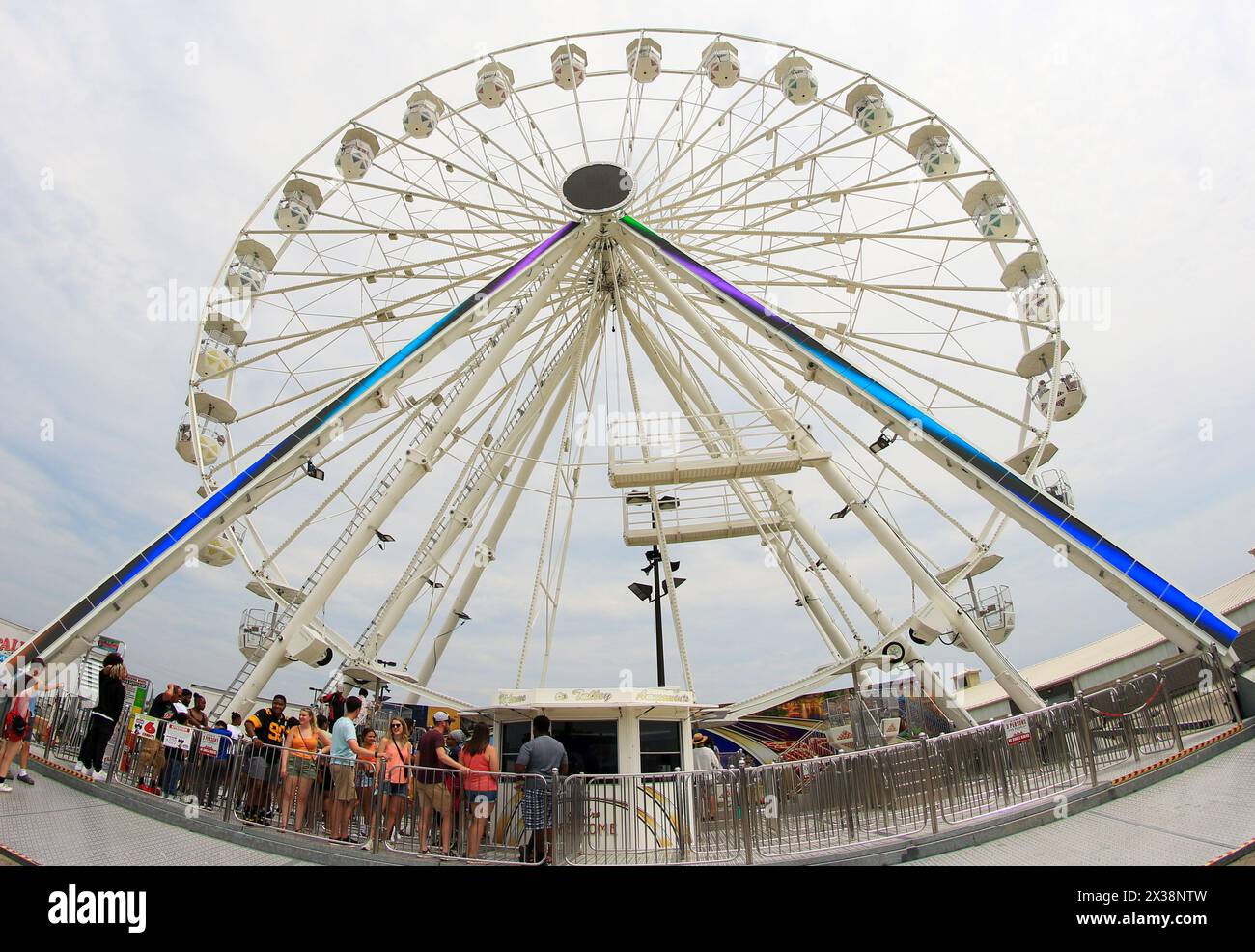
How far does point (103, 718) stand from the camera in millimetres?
8891

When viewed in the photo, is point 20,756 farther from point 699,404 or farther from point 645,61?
point 645,61

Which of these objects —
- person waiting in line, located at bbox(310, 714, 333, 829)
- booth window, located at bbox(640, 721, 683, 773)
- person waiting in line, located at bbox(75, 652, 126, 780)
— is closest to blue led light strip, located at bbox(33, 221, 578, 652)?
person waiting in line, located at bbox(75, 652, 126, 780)

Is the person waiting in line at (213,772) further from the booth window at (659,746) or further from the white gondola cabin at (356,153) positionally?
the white gondola cabin at (356,153)

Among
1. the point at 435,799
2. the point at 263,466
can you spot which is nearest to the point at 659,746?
the point at 435,799

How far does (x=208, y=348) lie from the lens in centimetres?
1638

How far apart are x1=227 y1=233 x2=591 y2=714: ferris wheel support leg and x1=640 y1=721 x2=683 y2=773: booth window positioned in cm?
701

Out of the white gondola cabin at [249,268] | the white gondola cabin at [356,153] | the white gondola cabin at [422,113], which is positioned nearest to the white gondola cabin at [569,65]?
the white gondola cabin at [422,113]

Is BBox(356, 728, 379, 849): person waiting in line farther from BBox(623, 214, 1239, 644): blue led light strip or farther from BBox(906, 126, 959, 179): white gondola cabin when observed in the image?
BBox(906, 126, 959, 179): white gondola cabin

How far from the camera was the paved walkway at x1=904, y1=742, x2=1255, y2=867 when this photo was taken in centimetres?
564

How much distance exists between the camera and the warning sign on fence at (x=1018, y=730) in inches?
304

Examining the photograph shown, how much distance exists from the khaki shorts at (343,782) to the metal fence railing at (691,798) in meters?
0.02
